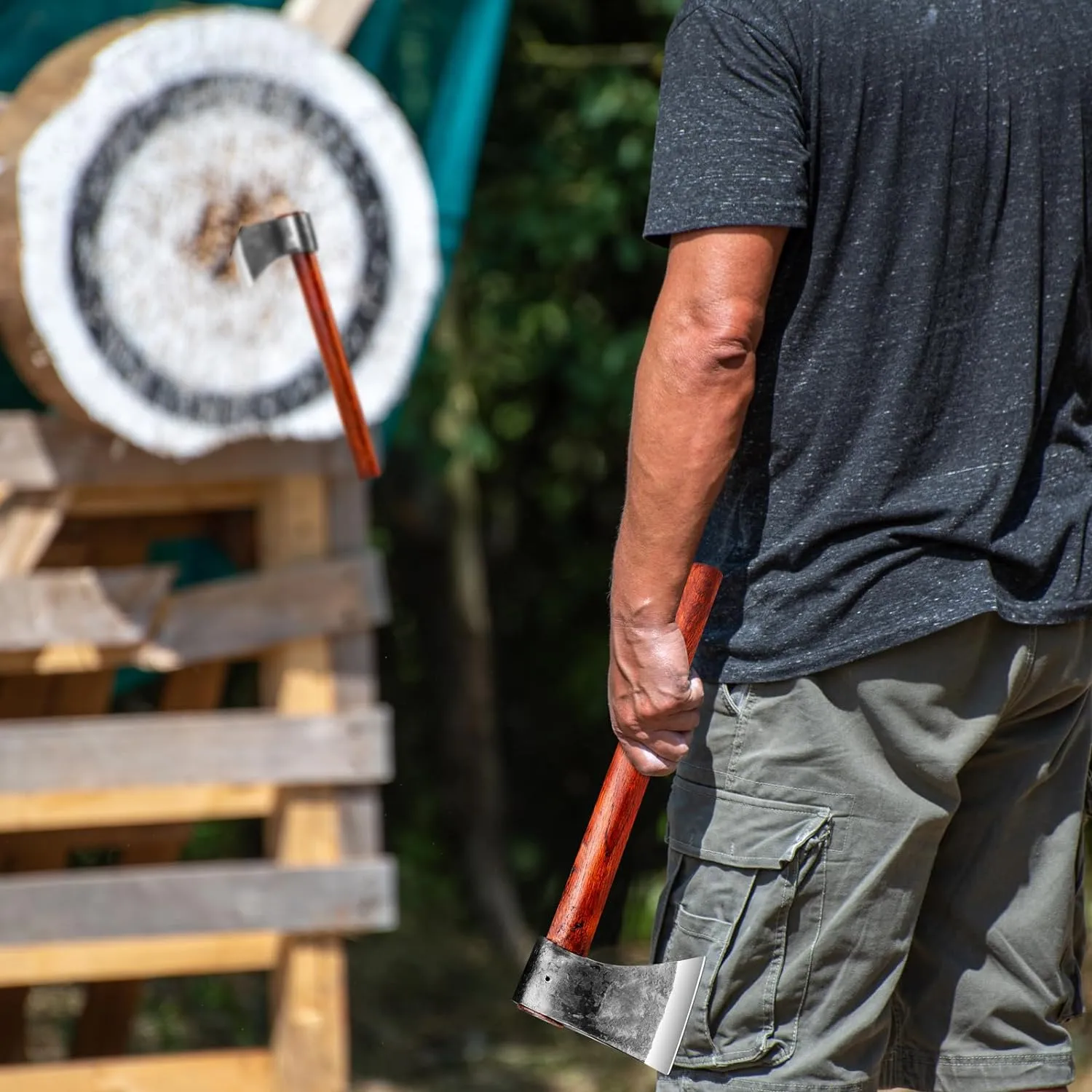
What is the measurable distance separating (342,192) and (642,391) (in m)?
1.52

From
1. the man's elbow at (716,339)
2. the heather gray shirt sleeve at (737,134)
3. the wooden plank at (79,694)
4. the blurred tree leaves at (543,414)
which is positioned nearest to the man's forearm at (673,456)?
the man's elbow at (716,339)

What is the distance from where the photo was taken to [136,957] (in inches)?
117

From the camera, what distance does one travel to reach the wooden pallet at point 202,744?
2.85 meters

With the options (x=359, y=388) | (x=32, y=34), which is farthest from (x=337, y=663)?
(x=32, y=34)

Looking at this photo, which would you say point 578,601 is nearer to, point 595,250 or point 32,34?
point 595,250

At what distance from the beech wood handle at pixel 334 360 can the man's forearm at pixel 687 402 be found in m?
0.39

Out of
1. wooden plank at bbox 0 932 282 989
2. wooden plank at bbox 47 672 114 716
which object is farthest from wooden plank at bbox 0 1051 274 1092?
wooden plank at bbox 47 672 114 716

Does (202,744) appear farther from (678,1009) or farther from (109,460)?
(678,1009)

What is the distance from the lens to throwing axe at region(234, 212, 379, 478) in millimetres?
1796

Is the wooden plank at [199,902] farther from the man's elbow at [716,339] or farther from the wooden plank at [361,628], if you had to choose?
the man's elbow at [716,339]

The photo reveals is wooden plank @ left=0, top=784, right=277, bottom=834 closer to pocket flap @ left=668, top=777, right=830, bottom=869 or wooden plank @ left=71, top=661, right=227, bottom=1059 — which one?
wooden plank @ left=71, top=661, right=227, bottom=1059

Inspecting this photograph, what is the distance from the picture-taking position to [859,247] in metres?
1.53

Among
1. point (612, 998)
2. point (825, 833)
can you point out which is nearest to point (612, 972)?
point (612, 998)

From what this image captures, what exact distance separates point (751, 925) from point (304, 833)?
164 centimetres
